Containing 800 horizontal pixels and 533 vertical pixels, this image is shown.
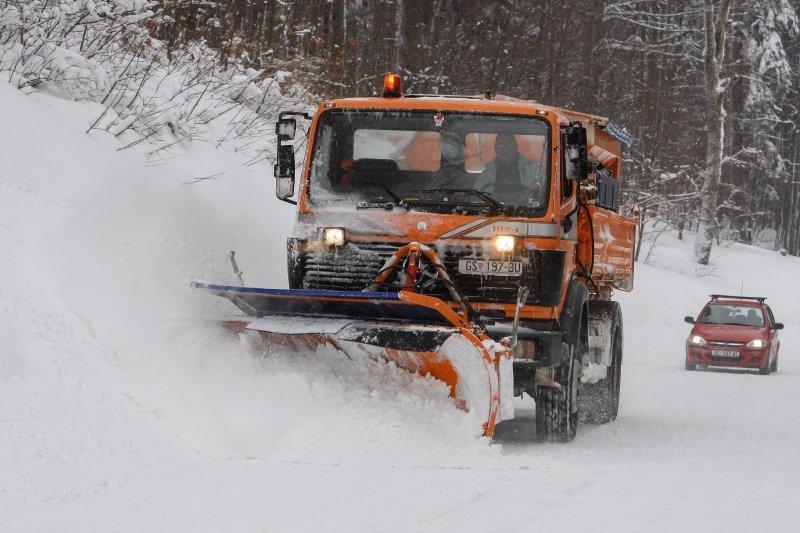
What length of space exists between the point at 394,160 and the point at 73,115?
5.21 meters

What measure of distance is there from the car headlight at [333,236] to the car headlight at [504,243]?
43.0 inches

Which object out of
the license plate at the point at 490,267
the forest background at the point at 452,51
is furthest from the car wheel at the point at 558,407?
the forest background at the point at 452,51

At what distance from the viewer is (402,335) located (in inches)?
288

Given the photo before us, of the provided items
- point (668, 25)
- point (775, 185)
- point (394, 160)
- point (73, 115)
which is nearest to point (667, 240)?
point (668, 25)

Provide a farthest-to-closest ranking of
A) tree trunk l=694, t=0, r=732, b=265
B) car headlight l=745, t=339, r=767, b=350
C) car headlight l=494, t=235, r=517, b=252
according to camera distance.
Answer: tree trunk l=694, t=0, r=732, b=265
car headlight l=745, t=339, r=767, b=350
car headlight l=494, t=235, r=517, b=252

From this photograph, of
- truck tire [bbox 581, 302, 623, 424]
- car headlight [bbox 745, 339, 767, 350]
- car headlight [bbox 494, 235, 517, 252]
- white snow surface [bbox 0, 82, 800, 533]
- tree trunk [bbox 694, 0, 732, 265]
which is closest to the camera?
white snow surface [bbox 0, 82, 800, 533]

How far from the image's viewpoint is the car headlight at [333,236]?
827 centimetres

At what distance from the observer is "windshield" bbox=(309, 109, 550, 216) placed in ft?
27.2

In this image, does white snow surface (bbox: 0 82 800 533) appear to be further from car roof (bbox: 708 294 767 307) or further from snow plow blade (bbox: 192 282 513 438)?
car roof (bbox: 708 294 767 307)

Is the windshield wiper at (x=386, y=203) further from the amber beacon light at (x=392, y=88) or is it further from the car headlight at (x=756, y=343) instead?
the car headlight at (x=756, y=343)

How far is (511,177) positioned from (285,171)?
1727 millimetres

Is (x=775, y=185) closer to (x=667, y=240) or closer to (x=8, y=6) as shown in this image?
(x=667, y=240)

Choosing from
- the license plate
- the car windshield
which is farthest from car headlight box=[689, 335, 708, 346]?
the license plate

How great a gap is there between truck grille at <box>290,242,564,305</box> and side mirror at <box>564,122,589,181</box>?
1.91ft
